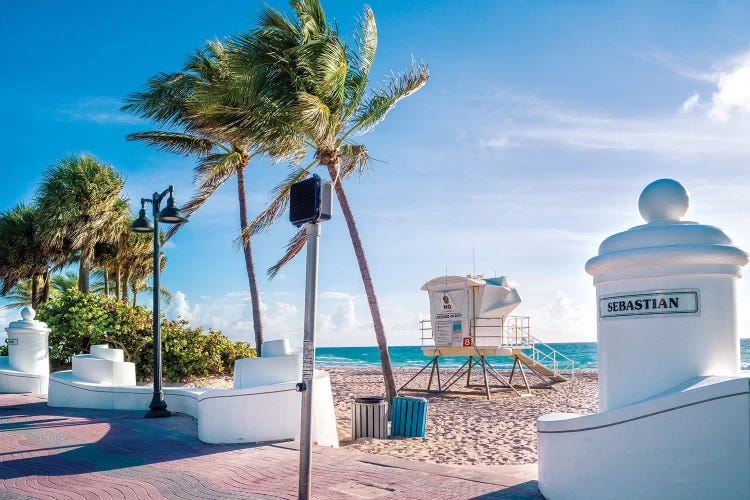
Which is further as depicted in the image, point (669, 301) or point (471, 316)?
point (471, 316)

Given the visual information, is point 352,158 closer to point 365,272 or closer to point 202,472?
point 365,272

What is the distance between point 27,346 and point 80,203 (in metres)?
9.56

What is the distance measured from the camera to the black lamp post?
12.2 m

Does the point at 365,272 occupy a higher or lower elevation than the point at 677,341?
higher

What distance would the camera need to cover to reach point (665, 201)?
526 centimetres

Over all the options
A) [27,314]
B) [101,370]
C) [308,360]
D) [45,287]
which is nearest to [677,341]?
[308,360]

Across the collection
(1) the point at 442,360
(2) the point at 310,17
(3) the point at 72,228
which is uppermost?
(2) the point at 310,17

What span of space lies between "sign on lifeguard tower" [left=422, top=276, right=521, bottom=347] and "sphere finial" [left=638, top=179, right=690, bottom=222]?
51.5ft

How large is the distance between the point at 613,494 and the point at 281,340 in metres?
6.41

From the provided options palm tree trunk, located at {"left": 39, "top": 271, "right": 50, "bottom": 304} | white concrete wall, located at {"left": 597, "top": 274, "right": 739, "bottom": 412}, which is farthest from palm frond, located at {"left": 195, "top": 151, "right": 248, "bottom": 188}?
palm tree trunk, located at {"left": 39, "top": 271, "right": 50, "bottom": 304}

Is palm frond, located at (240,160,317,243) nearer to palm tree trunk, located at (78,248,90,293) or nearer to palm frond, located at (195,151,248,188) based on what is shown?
palm frond, located at (195,151,248,188)

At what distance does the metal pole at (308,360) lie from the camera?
17.8 ft

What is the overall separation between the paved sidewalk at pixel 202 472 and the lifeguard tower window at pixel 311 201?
107 inches

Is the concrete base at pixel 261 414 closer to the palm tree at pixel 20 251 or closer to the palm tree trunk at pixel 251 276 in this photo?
the palm tree trunk at pixel 251 276
